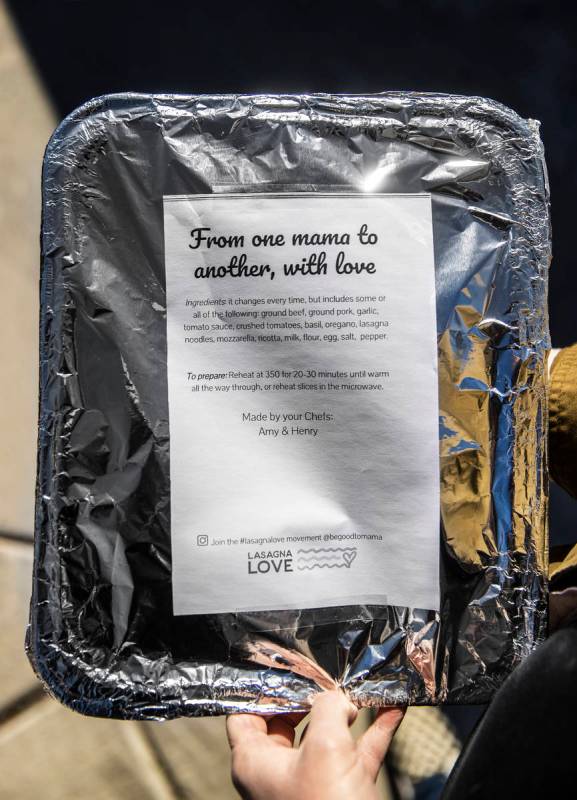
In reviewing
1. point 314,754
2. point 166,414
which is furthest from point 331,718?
point 166,414

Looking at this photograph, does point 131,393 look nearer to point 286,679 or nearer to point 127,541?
point 127,541

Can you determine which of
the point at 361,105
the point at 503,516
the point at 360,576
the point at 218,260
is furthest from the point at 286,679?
the point at 361,105

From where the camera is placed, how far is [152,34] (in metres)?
0.82

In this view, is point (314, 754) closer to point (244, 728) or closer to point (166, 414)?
point (244, 728)

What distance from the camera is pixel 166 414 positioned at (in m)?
0.47

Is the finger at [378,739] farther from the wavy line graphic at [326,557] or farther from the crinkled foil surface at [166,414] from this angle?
the wavy line graphic at [326,557]

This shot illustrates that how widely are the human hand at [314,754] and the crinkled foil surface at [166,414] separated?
0.02 meters

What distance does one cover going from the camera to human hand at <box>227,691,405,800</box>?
443mm

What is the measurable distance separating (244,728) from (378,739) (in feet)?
0.33

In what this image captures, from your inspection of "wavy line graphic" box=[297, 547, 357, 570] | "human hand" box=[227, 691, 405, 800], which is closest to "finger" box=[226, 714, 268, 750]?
"human hand" box=[227, 691, 405, 800]

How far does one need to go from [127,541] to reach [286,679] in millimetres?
156

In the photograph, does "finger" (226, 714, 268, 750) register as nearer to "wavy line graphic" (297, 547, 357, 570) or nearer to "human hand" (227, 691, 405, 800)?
"human hand" (227, 691, 405, 800)

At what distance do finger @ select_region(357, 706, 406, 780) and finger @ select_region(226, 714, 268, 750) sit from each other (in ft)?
0.25

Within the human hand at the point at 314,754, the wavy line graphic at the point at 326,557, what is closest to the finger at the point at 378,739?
the human hand at the point at 314,754
